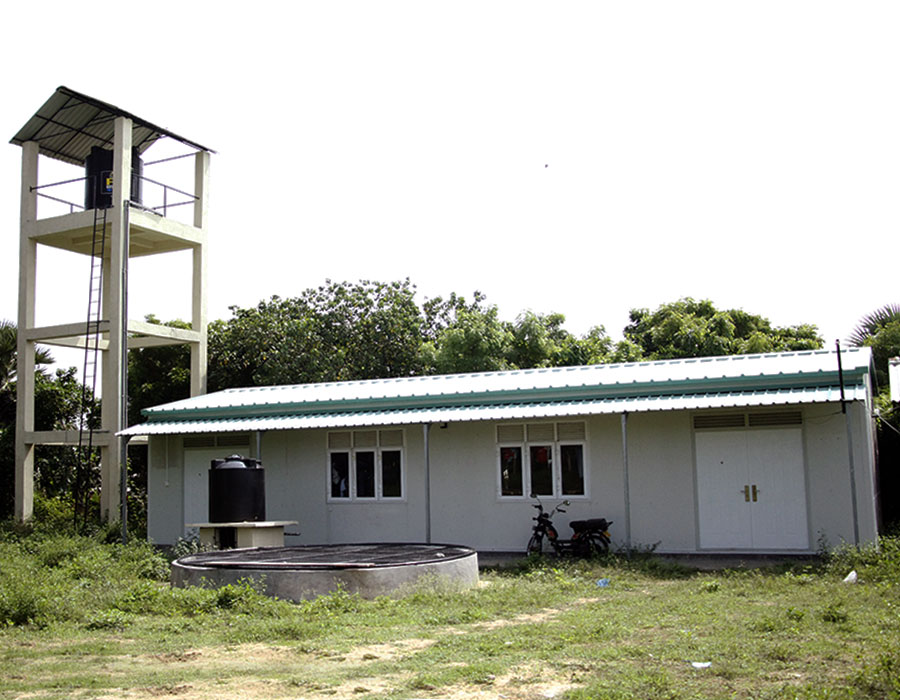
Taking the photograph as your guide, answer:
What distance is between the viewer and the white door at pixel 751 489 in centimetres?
1411

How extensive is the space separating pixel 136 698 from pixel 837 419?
1105 cm

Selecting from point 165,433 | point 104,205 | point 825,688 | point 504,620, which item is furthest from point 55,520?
point 825,688

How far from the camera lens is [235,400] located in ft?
62.7

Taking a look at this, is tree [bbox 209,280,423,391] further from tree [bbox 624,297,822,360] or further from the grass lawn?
the grass lawn

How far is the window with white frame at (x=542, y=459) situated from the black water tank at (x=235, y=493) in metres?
4.15

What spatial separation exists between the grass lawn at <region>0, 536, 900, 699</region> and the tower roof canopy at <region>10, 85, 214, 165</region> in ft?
37.9

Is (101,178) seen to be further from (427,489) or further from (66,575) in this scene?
(427,489)

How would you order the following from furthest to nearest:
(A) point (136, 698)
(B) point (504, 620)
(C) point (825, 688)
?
1. (B) point (504, 620)
2. (A) point (136, 698)
3. (C) point (825, 688)

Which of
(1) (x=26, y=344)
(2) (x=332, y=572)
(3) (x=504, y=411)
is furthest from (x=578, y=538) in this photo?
(1) (x=26, y=344)

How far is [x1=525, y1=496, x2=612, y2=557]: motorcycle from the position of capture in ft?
46.8

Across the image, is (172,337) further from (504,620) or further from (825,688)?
(825,688)


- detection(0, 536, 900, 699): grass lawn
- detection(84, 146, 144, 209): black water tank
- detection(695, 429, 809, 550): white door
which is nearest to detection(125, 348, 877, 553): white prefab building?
detection(695, 429, 809, 550): white door

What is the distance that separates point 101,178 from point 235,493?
8.88 m

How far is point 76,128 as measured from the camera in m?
21.2
